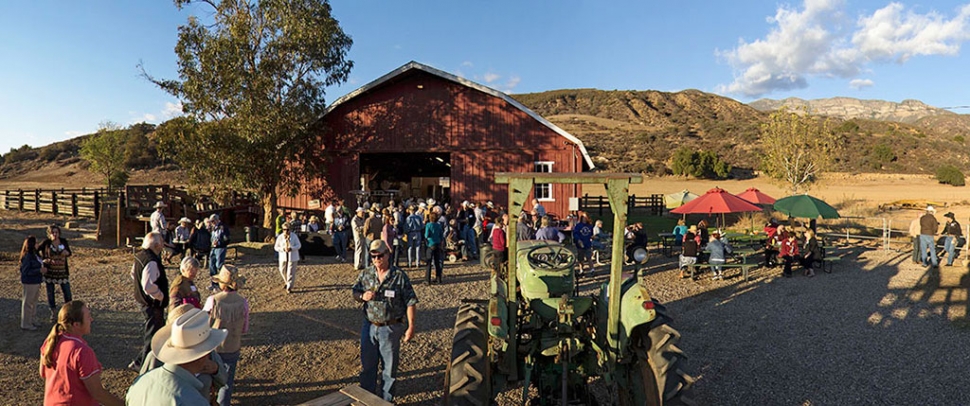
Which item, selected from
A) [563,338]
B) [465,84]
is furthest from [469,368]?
[465,84]

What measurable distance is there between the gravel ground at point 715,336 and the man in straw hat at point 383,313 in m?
0.92

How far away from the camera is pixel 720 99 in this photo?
116812 mm

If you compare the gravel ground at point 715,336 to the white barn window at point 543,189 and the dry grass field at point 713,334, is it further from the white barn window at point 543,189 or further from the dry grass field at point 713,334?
the white barn window at point 543,189

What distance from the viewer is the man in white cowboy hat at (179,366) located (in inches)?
107

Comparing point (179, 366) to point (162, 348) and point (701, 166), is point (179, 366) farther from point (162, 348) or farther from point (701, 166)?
point (701, 166)

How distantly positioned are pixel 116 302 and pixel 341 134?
40.5 feet

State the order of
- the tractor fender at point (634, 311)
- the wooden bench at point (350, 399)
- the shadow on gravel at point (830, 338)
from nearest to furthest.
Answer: the wooden bench at point (350, 399)
the tractor fender at point (634, 311)
the shadow on gravel at point (830, 338)

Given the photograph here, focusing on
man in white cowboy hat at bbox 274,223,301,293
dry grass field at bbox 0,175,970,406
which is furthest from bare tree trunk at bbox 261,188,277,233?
Result: man in white cowboy hat at bbox 274,223,301,293

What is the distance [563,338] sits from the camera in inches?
198

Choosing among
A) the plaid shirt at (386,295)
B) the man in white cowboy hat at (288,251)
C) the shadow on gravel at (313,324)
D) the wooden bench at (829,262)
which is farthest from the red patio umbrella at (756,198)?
the plaid shirt at (386,295)

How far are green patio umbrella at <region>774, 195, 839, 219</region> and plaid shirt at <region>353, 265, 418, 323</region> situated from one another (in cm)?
1237

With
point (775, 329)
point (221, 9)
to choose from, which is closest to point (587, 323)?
point (775, 329)

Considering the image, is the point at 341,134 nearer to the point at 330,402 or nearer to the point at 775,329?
the point at 775,329

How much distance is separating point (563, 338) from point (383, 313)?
170cm
